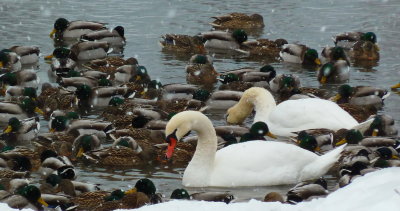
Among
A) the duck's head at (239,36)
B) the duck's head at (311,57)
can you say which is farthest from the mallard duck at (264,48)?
the duck's head at (311,57)

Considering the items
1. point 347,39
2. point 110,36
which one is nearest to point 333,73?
point 347,39

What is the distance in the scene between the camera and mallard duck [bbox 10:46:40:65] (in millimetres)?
19484

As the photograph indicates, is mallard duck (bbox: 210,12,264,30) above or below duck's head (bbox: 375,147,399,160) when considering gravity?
below

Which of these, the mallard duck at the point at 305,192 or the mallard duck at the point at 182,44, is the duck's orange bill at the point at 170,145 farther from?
the mallard duck at the point at 182,44

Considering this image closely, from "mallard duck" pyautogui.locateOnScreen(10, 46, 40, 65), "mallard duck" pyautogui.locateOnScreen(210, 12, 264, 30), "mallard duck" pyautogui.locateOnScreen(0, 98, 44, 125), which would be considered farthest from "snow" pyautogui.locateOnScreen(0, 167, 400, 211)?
"mallard duck" pyautogui.locateOnScreen(210, 12, 264, 30)

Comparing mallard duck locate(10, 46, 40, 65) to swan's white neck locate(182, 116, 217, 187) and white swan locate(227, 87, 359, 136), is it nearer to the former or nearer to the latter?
white swan locate(227, 87, 359, 136)

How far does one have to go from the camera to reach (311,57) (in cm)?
1964

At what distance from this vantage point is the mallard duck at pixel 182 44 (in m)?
20.8

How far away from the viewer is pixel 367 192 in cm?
836

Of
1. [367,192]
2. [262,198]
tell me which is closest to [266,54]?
[262,198]

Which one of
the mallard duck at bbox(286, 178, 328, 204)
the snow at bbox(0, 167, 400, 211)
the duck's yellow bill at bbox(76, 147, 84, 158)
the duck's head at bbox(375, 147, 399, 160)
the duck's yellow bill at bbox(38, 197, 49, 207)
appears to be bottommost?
the duck's yellow bill at bbox(76, 147, 84, 158)

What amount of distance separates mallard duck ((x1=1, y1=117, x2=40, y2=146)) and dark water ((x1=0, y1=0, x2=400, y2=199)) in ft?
Answer: 12.4

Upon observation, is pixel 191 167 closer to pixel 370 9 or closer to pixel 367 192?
pixel 367 192

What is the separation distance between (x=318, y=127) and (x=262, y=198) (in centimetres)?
305
